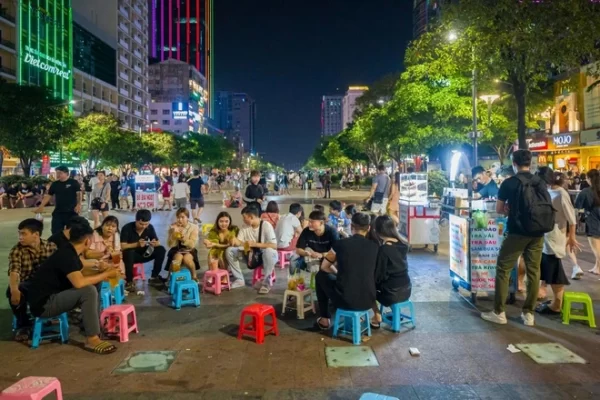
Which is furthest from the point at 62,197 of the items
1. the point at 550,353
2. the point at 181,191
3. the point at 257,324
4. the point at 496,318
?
the point at 181,191

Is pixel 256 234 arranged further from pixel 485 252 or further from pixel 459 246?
pixel 485 252

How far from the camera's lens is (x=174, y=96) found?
4838 inches

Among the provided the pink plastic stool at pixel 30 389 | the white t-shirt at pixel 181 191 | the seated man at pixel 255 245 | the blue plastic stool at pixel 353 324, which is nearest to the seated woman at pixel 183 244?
the seated man at pixel 255 245

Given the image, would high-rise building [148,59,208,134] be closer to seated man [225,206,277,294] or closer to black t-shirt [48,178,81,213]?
black t-shirt [48,178,81,213]

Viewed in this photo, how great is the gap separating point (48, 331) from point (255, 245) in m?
2.91

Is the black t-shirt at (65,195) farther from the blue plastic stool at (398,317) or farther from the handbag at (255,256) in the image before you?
the blue plastic stool at (398,317)

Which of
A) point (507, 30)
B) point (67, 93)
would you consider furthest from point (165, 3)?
point (507, 30)

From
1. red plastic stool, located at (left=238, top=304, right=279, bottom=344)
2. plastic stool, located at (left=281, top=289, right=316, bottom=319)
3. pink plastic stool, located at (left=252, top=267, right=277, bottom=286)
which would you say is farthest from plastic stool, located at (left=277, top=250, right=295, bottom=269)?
red plastic stool, located at (left=238, top=304, right=279, bottom=344)

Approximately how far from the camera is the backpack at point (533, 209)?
5.43m

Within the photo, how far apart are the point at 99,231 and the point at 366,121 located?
104 feet

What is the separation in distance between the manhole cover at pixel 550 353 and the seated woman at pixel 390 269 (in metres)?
1.30

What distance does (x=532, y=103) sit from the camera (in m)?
28.2

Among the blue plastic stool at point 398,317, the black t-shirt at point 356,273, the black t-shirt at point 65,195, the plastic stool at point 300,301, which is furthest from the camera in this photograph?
the black t-shirt at point 65,195

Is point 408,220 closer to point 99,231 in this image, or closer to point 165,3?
point 99,231
